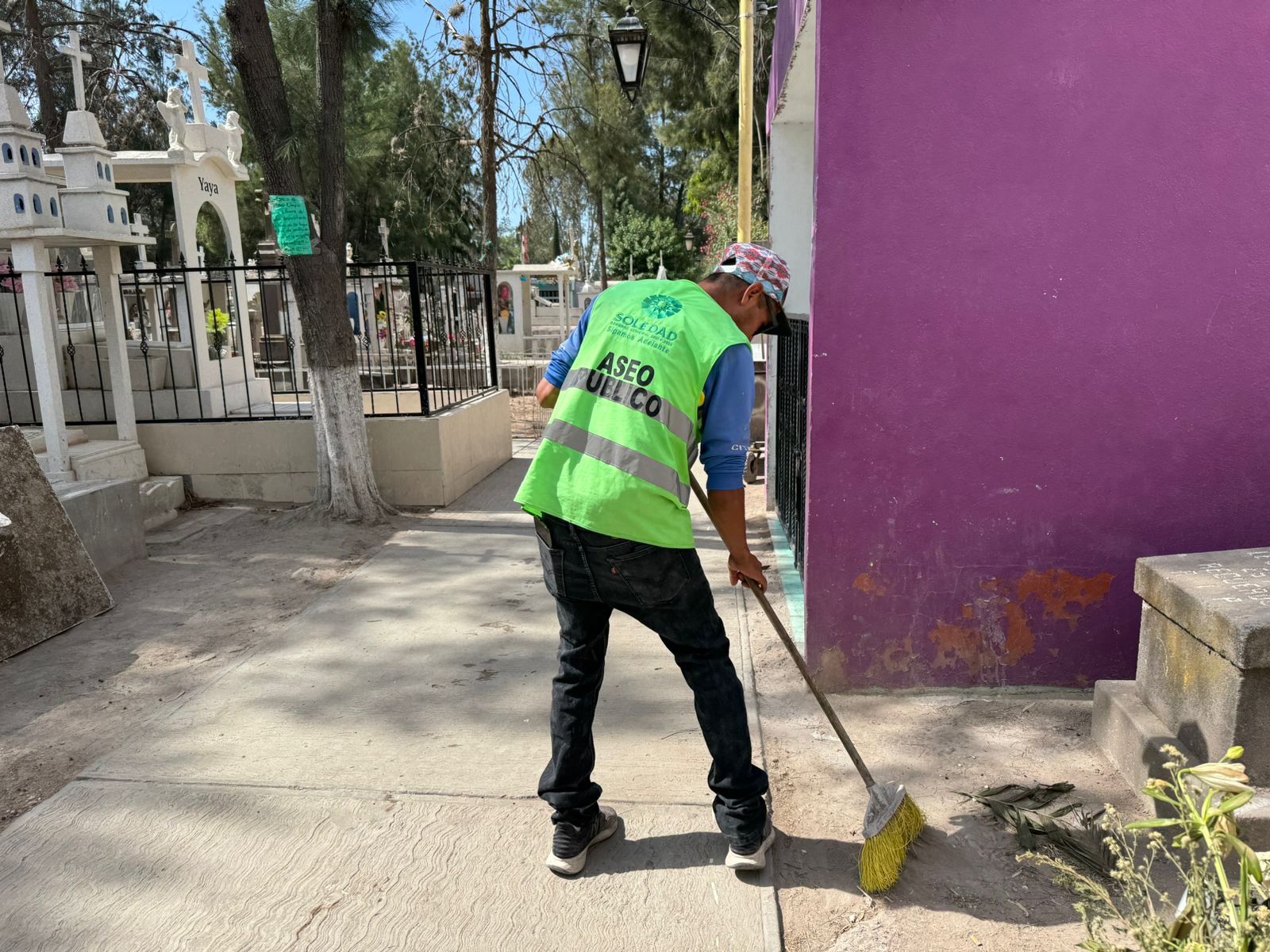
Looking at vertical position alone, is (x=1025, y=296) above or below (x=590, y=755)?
above

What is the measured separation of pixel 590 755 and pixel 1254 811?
6.15 ft

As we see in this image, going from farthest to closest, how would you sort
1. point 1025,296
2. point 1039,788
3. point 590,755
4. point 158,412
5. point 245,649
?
point 158,412 → point 245,649 → point 1025,296 → point 1039,788 → point 590,755

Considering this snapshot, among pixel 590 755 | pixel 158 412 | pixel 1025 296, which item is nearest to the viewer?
pixel 590 755

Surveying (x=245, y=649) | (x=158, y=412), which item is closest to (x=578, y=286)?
(x=158, y=412)

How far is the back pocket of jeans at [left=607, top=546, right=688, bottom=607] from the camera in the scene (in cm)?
249

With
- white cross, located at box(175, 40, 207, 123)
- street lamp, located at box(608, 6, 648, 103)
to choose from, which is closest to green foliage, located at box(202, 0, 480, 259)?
white cross, located at box(175, 40, 207, 123)

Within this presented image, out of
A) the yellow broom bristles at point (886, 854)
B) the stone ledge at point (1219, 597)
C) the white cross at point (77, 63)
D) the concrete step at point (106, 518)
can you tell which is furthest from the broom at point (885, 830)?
the white cross at point (77, 63)

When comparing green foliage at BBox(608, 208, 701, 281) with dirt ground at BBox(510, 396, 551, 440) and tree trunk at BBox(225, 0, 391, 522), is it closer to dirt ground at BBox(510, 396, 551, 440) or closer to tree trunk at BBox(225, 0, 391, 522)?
dirt ground at BBox(510, 396, 551, 440)

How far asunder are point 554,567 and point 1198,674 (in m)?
2.00

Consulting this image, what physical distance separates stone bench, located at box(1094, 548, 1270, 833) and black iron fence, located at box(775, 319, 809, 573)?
1.83m

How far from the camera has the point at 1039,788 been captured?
307 cm

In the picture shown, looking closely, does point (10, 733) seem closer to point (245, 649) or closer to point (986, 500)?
point (245, 649)

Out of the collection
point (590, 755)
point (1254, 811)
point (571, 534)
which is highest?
point (571, 534)

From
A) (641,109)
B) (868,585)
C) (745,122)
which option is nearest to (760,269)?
(868,585)
